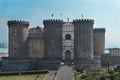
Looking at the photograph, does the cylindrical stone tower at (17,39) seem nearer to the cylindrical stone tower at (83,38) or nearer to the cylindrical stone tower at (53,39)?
the cylindrical stone tower at (53,39)

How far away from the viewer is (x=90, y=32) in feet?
246

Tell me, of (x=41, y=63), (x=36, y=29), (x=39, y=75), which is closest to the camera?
(x=39, y=75)

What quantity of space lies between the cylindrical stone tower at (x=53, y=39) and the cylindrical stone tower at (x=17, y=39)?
150 inches

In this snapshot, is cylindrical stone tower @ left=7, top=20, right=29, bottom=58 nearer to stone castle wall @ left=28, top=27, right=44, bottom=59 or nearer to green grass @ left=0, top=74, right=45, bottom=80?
stone castle wall @ left=28, top=27, right=44, bottom=59

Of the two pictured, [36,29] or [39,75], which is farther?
[36,29]

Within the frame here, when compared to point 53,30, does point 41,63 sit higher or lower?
lower

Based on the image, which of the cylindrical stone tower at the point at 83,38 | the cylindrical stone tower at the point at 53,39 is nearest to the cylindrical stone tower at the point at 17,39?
the cylindrical stone tower at the point at 53,39

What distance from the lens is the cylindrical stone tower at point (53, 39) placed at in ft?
248

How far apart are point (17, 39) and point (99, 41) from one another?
16114 millimetres

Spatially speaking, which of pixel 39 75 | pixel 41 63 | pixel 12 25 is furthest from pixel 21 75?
pixel 12 25

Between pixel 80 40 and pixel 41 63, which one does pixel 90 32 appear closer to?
pixel 80 40

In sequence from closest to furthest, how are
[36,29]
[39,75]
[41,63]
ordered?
1. [39,75]
2. [41,63]
3. [36,29]

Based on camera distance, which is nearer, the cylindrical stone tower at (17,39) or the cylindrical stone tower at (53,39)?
the cylindrical stone tower at (53,39)

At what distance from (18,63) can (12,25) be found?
7029 millimetres
